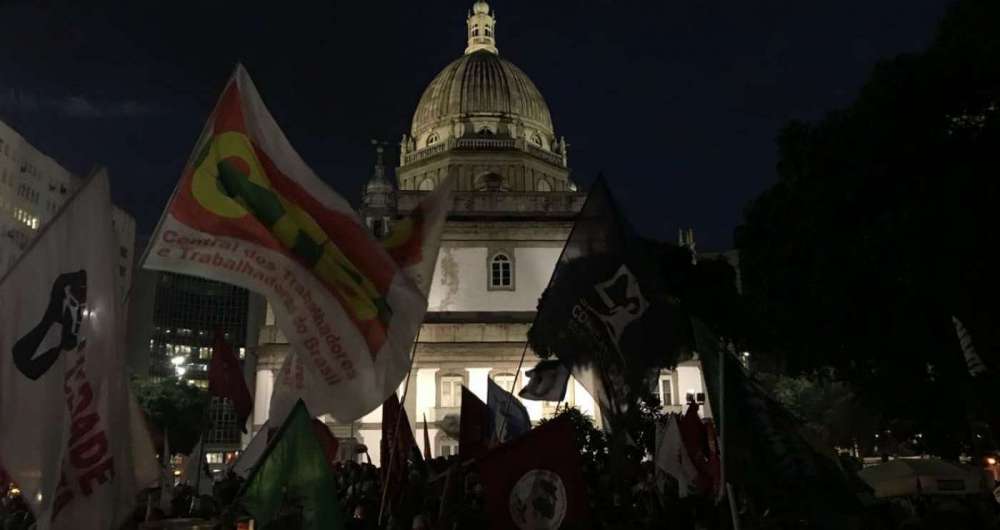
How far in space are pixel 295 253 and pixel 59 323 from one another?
102 inches

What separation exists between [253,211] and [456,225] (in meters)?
39.7

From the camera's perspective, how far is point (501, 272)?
47531 millimetres

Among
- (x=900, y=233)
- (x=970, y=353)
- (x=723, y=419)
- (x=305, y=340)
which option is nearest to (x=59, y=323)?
(x=305, y=340)

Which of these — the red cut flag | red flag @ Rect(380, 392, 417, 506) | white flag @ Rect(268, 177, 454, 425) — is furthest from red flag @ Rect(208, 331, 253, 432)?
the red cut flag

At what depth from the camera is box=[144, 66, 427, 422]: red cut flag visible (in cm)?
775

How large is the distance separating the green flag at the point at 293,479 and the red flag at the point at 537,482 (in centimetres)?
164

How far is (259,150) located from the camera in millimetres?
8234

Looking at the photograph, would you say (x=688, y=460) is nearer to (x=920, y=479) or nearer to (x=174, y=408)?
(x=920, y=479)

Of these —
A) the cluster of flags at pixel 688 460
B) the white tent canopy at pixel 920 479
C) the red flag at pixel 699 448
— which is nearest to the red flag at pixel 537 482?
the cluster of flags at pixel 688 460

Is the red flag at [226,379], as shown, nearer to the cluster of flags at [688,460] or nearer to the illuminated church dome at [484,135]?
the cluster of flags at [688,460]

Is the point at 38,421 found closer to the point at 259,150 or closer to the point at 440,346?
the point at 259,150

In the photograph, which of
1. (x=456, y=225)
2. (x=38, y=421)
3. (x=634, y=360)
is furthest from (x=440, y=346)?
(x=38, y=421)

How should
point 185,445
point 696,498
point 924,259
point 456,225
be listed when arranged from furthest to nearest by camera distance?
point 185,445 → point 456,225 → point 924,259 → point 696,498

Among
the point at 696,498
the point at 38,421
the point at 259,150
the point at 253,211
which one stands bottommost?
the point at 696,498
